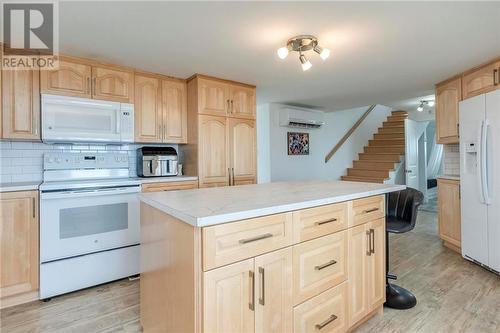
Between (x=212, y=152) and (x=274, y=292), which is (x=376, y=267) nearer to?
(x=274, y=292)

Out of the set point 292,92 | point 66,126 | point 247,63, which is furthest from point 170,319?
point 292,92

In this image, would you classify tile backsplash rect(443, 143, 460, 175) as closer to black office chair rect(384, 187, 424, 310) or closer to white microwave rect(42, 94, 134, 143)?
black office chair rect(384, 187, 424, 310)

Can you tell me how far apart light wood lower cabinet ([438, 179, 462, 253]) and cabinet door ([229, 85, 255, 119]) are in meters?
2.66

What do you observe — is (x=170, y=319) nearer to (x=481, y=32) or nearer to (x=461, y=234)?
(x=481, y=32)

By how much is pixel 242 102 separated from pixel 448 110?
265cm

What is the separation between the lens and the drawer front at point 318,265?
137cm

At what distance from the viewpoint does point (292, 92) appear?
13.3 ft

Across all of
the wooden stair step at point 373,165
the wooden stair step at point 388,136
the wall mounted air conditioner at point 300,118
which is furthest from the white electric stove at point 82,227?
the wooden stair step at point 388,136

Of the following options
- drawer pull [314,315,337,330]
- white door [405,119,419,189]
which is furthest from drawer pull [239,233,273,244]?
white door [405,119,419,189]

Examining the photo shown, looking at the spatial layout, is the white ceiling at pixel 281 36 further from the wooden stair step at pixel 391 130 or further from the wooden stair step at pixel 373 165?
the wooden stair step at pixel 391 130

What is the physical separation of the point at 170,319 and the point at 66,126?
217 centimetres

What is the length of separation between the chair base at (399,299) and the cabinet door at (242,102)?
2.50 meters

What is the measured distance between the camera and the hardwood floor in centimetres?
184

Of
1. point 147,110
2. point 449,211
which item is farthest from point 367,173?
point 147,110
